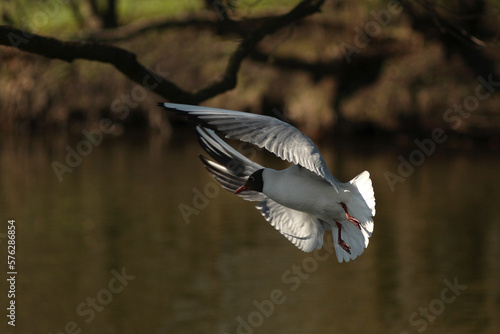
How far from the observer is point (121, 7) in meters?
26.9

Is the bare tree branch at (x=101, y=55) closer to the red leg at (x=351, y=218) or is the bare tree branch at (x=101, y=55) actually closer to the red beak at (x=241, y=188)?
the red beak at (x=241, y=188)

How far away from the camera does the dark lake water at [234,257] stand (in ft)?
38.7

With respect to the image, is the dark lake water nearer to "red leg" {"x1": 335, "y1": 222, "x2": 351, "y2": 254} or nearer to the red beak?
"red leg" {"x1": 335, "y1": 222, "x2": 351, "y2": 254}

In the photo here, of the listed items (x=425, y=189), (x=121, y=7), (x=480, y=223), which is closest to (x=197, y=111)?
(x=480, y=223)

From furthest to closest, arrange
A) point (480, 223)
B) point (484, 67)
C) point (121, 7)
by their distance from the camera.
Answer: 1. point (121, 7)
2. point (484, 67)
3. point (480, 223)

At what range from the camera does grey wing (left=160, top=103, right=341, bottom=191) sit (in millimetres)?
4137

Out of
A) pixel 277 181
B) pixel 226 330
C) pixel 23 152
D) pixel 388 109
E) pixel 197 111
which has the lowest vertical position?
pixel 23 152

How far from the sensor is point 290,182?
15.4 ft

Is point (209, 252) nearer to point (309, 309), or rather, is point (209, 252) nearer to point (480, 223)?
point (309, 309)

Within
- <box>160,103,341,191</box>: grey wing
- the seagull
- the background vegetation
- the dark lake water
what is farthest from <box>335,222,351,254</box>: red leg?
the background vegetation

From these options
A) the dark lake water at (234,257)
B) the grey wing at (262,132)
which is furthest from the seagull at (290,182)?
the dark lake water at (234,257)

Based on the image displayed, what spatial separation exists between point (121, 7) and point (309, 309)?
55.7ft

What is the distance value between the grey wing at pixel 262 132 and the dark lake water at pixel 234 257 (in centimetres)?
708

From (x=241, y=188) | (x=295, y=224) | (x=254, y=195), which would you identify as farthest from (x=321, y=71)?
(x=241, y=188)
